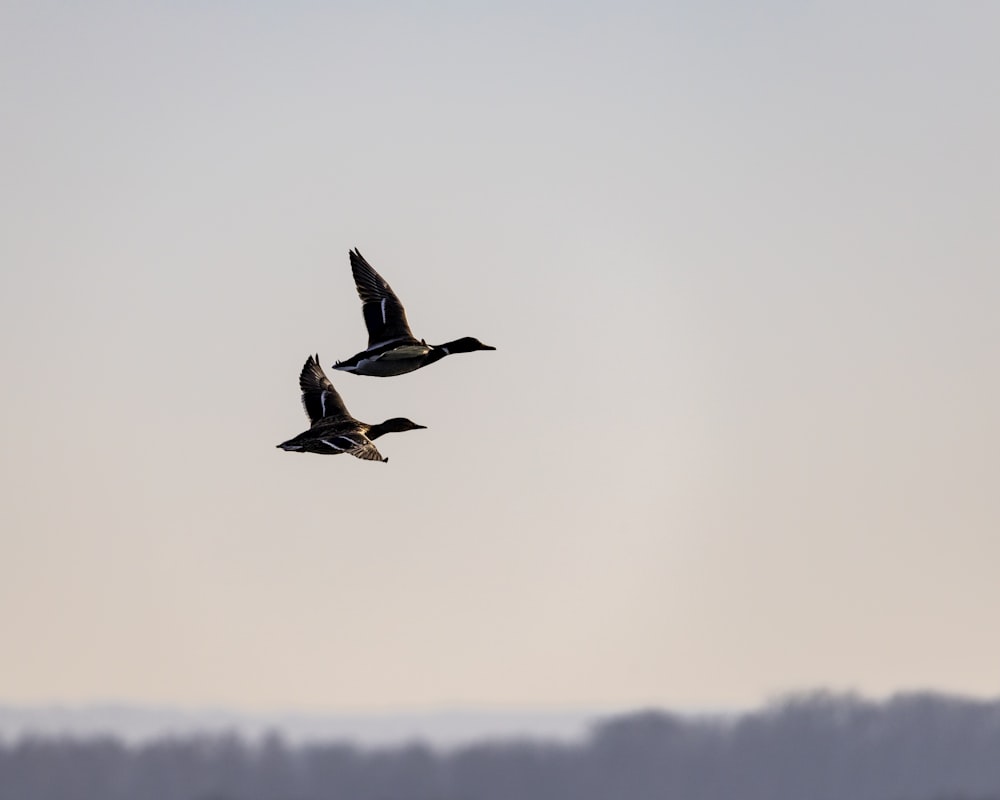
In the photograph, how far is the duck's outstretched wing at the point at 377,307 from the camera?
64.4 metres

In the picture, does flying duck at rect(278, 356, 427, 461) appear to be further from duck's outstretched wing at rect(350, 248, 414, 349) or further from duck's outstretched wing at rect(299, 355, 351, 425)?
duck's outstretched wing at rect(350, 248, 414, 349)

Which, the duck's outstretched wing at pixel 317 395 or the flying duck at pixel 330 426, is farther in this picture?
the duck's outstretched wing at pixel 317 395

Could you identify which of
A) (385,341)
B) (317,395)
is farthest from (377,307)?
(317,395)

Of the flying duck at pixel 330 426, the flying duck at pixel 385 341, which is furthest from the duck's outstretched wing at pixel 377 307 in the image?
the flying duck at pixel 330 426

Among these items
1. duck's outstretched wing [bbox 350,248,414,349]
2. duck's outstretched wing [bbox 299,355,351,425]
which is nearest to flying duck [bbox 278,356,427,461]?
duck's outstretched wing [bbox 299,355,351,425]

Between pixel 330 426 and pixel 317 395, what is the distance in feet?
15.0

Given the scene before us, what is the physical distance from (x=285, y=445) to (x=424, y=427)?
654 centimetres

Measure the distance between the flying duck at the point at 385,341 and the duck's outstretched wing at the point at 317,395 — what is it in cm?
298

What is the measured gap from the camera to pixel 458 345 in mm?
65750

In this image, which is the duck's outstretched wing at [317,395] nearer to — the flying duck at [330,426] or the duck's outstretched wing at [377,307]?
the flying duck at [330,426]

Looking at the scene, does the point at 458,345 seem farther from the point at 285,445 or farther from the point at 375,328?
the point at 285,445

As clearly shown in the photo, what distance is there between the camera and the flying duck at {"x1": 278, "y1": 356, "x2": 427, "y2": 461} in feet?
196

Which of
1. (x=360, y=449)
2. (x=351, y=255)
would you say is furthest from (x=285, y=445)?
(x=351, y=255)

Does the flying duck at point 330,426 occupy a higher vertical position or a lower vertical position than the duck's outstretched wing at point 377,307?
lower
